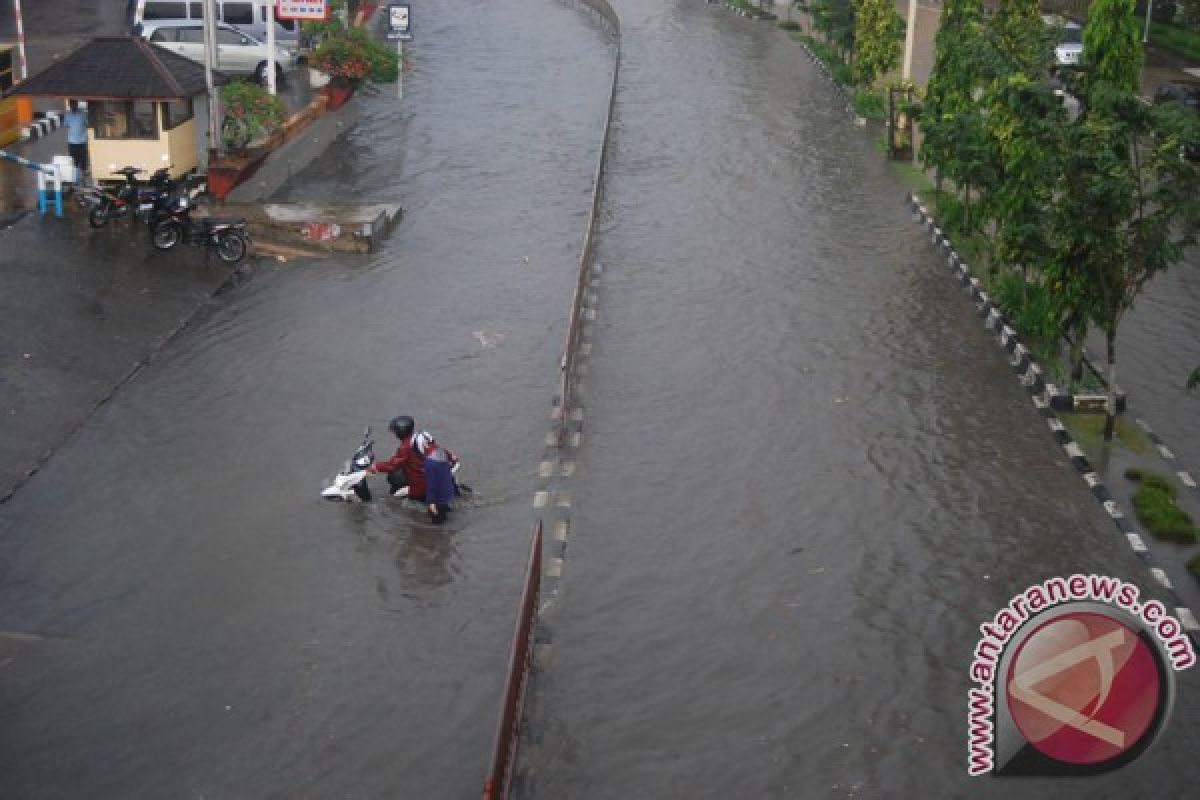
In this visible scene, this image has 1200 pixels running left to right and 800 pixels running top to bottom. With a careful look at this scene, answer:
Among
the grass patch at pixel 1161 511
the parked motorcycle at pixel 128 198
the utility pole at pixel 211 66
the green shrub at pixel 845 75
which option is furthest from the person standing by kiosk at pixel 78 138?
the green shrub at pixel 845 75

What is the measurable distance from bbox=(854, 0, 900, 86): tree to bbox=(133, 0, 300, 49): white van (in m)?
13.5

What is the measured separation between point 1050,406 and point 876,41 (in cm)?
1912

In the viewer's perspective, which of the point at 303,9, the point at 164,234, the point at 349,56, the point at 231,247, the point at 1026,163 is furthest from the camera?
the point at 349,56

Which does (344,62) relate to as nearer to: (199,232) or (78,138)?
(78,138)

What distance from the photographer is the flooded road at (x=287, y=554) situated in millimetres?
9984

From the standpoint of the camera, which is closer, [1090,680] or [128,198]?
[1090,680]

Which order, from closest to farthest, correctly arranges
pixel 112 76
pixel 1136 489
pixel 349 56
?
pixel 1136 489 → pixel 112 76 → pixel 349 56

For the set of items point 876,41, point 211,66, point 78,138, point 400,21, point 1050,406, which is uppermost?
point 211,66

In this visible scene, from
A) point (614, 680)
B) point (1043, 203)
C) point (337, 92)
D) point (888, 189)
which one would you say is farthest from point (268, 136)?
point (614, 680)

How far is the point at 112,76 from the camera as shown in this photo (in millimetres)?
22297

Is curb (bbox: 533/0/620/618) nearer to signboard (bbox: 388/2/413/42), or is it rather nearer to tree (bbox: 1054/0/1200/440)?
tree (bbox: 1054/0/1200/440)

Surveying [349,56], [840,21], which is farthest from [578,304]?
[840,21]

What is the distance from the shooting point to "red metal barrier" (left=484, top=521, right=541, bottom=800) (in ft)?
28.7

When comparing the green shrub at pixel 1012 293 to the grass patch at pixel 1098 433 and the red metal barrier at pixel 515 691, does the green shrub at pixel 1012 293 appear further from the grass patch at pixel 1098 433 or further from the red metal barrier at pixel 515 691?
the red metal barrier at pixel 515 691
